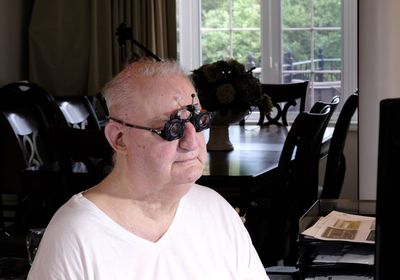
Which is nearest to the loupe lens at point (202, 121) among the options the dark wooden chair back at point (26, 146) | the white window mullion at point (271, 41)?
the dark wooden chair back at point (26, 146)

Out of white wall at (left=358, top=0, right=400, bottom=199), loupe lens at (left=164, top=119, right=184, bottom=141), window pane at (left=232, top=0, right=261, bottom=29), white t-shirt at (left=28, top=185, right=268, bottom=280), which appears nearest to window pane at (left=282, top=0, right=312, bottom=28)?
window pane at (left=232, top=0, right=261, bottom=29)

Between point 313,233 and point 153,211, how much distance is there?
1.81ft

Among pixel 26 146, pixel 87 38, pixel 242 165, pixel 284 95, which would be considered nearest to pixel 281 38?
pixel 284 95

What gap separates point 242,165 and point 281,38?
95.0 inches

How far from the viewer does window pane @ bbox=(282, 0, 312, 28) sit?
5668mm

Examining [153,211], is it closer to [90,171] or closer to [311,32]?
[90,171]

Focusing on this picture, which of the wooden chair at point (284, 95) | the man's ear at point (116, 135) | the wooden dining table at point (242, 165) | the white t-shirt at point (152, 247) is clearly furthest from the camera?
the wooden chair at point (284, 95)

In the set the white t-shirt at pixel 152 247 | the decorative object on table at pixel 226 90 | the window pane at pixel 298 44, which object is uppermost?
the window pane at pixel 298 44

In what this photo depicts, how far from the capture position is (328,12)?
5.63 m

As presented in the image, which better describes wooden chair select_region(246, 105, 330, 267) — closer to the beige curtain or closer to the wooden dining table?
the wooden dining table

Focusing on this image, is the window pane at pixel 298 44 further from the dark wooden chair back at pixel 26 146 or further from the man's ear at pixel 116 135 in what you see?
the man's ear at pixel 116 135

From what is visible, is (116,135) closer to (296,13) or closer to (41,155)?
(41,155)

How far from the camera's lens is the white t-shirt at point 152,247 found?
154 centimetres

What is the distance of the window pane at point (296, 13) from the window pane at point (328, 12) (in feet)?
0.18
